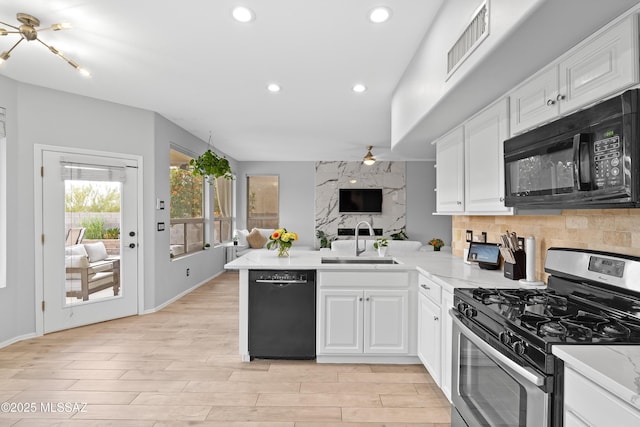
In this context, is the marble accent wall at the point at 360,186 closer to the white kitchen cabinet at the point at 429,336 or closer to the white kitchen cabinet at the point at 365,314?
the white kitchen cabinet at the point at 365,314

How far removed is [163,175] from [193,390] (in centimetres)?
312

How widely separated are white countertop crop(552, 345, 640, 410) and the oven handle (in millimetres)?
121

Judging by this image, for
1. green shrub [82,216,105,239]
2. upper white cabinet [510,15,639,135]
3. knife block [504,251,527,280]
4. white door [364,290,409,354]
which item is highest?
upper white cabinet [510,15,639,135]

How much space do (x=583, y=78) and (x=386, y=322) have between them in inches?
84.0

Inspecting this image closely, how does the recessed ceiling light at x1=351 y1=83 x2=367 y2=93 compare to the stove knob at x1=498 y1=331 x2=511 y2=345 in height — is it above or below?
above

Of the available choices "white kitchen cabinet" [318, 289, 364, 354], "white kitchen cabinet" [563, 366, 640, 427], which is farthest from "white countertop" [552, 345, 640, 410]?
"white kitchen cabinet" [318, 289, 364, 354]

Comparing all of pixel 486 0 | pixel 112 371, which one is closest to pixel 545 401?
pixel 486 0

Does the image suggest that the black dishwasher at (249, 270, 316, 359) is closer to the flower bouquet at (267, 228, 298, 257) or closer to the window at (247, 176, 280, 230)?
the flower bouquet at (267, 228, 298, 257)

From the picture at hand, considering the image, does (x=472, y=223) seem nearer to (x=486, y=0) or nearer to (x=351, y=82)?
(x=351, y=82)

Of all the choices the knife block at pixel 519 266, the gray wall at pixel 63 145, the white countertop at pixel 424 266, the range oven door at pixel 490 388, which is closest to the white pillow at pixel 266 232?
the gray wall at pixel 63 145

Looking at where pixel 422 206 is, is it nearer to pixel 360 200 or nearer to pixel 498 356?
pixel 360 200

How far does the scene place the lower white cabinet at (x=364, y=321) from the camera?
2922 millimetres

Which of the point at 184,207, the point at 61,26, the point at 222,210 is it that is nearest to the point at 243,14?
the point at 61,26

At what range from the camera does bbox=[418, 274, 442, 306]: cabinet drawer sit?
2.42 metres
